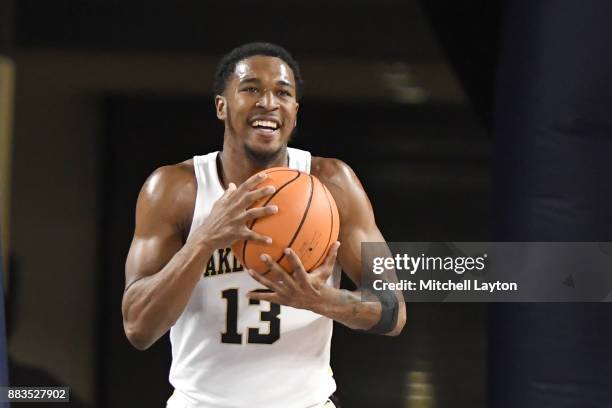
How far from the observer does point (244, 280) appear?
2.11 m

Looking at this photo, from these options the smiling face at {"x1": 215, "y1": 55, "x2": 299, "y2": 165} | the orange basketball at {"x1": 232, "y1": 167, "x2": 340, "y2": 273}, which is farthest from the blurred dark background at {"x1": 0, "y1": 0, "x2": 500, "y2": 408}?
the orange basketball at {"x1": 232, "y1": 167, "x2": 340, "y2": 273}

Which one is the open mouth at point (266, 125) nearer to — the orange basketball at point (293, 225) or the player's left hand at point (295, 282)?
the orange basketball at point (293, 225)

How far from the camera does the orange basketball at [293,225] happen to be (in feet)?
5.84

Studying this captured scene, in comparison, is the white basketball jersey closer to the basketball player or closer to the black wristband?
the basketball player

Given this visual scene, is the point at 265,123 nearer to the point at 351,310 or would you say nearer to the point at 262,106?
the point at 262,106

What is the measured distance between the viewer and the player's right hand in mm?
1756

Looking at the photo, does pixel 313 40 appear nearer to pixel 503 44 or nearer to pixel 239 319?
pixel 503 44

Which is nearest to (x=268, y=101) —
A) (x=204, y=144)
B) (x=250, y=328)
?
(x=250, y=328)

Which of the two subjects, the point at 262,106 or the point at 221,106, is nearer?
the point at 262,106

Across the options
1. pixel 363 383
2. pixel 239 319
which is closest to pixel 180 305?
pixel 239 319

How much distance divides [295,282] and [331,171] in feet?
1.51

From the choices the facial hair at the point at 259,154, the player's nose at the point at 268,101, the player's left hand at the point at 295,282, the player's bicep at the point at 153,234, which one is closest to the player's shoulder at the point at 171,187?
the player's bicep at the point at 153,234

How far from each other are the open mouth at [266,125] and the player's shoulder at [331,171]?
169 millimetres

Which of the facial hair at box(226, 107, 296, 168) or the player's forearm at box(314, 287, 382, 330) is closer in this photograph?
the player's forearm at box(314, 287, 382, 330)
